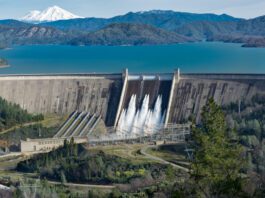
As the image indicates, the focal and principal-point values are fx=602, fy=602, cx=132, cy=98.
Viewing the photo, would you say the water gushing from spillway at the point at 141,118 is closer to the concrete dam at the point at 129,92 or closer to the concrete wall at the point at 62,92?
the concrete dam at the point at 129,92

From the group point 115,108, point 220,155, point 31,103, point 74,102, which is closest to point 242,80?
point 115,108

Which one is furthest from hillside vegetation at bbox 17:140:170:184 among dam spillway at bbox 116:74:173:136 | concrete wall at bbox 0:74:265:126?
concrete wall at bbox 0:74:265:126

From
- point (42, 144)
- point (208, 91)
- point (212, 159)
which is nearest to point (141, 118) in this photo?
point (208, 91)

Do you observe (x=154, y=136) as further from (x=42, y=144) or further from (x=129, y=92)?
(x=129, y=92)

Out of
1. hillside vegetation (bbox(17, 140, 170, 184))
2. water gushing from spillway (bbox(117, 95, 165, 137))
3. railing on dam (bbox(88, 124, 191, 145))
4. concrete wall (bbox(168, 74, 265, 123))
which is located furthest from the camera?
water gushing from spillway (bbox(117, 95, 165, 137))

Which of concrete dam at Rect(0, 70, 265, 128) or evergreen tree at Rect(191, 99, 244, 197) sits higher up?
evergreen tree at Rect(191, 99, 244, 197)

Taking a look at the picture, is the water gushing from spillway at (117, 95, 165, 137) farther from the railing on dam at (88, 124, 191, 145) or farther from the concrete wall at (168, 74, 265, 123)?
the railing on dam at (88, 124, 191, 145)

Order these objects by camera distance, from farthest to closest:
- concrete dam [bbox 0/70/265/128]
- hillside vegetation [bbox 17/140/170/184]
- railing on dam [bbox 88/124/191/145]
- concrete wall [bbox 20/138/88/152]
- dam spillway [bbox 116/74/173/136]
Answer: dam spillway [bbox 116/74/173/136], concrete dam [bbox 0/70/265/128], concrete wall [bbox 20/138/88/152], railing on dam [bbox 88/124/191/145], hillside vegetation [bbox 17/140/170/184]
